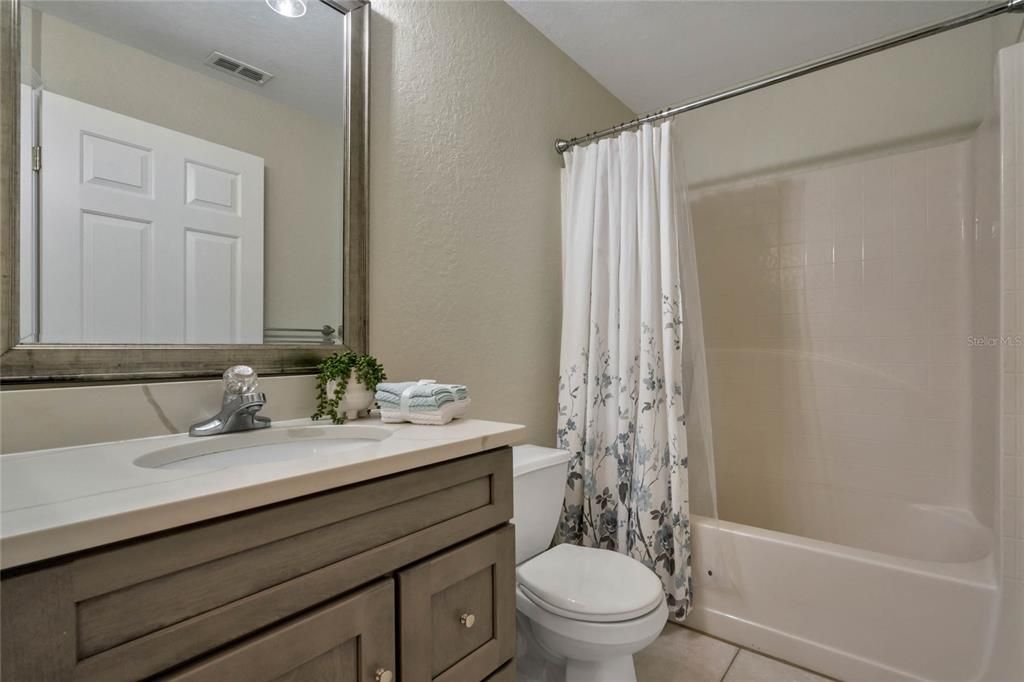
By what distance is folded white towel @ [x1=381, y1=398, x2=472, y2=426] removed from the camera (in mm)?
1141

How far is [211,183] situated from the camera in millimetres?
1152

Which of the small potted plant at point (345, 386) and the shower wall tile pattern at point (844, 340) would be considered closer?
the small potted plant at point (345, 386)

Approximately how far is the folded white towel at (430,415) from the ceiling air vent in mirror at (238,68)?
0.90 metres

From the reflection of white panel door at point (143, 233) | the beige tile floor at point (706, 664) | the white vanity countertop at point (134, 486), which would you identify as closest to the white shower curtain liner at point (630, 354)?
the beige tile floor at point (706, 664)

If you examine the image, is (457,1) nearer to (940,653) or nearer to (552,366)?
(552,366)

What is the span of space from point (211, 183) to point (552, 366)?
146 cm

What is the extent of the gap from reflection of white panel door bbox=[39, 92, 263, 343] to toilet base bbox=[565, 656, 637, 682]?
129 cm

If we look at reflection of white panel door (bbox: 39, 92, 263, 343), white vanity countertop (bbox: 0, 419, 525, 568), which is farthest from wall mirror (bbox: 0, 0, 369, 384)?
white vanity countertop (bbox: 0, 419, 525, 568)

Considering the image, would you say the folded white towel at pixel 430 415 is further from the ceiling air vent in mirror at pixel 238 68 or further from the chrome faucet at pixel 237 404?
the ceiling air vent in mirror at pixel 238 68

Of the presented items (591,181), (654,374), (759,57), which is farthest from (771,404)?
(759,57)

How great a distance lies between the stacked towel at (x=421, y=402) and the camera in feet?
3.76

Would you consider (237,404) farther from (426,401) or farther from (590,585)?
(590,585)

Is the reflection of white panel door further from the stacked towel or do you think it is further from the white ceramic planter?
the stacked towel

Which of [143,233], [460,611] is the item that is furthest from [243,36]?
[460,611]
